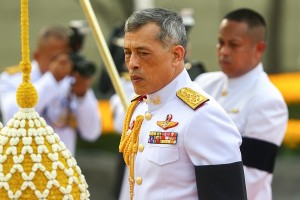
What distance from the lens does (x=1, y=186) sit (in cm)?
333

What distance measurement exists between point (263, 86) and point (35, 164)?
2.14m

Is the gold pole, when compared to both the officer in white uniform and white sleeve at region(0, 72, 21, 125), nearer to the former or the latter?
the officer in white uniform

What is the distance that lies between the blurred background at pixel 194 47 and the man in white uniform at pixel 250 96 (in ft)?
16.8

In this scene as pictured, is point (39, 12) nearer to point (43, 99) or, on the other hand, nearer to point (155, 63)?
point (43, 99)

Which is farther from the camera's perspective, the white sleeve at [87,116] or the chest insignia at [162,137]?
the white sleeve at [87,116]

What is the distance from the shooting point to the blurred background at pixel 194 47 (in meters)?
11.8

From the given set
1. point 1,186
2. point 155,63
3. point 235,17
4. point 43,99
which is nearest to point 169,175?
point 155,63

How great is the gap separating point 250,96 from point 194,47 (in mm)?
10600

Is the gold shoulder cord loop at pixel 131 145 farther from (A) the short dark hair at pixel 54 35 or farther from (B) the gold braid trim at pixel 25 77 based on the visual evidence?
(A) the short dark hair at pixel 54 35

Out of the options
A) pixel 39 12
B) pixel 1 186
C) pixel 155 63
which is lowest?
pixel 39 12

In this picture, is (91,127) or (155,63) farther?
(91,127)

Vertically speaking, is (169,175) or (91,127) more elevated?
(169,175)

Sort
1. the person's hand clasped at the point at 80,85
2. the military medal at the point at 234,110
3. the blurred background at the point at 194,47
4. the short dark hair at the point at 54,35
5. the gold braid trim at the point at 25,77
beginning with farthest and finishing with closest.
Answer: the blurred background at the point at 194,47 < the short dark hair at the point at 54,35 < the person's hand clasped at the point at 80,85 < the military medal at the point at 234,110 < the gold braid trim at the point at 25,77

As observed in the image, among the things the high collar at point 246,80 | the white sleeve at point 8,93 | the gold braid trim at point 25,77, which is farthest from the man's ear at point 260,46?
the gold braid trim at point 25,77
